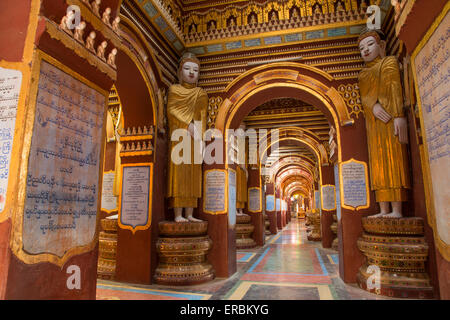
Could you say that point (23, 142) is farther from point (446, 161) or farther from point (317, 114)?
point (317, 114)

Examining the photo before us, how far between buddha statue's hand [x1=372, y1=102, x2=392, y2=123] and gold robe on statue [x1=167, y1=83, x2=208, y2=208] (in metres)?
3.36

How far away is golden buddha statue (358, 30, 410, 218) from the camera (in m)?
4.75

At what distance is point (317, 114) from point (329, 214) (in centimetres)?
348

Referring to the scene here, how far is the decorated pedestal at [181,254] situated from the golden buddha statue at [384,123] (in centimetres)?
327

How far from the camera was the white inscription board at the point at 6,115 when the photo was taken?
2.04 metres

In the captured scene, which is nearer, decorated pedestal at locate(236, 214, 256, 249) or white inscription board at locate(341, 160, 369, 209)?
white inscription board at locate(341, 160, 369, 209)

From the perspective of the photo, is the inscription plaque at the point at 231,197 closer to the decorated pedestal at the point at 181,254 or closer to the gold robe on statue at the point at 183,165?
the gold robe on statue at the point at 183,165

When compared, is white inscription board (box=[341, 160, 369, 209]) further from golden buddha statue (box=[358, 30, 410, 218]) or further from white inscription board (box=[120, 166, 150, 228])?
white inscription board (box=[120, 166, 150, 228])

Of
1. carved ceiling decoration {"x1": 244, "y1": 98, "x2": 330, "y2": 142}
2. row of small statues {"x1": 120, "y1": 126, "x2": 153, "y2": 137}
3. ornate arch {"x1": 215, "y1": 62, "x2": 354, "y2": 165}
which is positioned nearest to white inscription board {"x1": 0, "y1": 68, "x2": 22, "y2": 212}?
row of small statues {"x1": 120, "y1": 126, "x2": 153, "y2": 137}

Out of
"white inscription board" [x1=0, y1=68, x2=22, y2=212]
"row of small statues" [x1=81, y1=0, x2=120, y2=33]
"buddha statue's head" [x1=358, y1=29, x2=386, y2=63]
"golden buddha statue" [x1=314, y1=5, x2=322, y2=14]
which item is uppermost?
"golden buddha statue" [x1=314, y1=5, x2=322, y2=14]

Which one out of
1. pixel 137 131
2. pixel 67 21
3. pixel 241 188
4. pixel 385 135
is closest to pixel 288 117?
pixel 241 188

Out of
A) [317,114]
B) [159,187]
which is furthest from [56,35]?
[317,114]

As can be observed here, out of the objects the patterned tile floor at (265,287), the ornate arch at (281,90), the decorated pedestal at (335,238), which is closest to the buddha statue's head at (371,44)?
the ornate arch at (281,90)

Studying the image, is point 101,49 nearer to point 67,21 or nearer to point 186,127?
point 67,21
